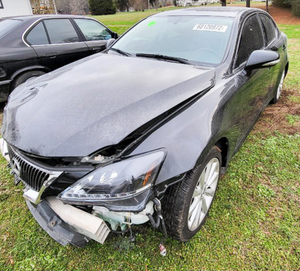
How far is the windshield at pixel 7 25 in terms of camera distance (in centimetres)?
394

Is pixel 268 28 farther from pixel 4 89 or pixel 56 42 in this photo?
pixel 4 89

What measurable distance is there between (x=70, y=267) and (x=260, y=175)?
79.7 inches

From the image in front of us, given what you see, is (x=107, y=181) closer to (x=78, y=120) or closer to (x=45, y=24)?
(x=78, y=120)

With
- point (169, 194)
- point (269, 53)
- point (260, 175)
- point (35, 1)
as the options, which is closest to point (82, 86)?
point (169, 194)

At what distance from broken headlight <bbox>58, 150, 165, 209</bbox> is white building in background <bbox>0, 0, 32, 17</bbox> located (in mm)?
15710

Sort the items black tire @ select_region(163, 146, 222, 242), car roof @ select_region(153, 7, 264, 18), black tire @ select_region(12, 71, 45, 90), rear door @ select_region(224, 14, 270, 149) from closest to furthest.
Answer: black tire @ select_region(163, 146, 222, 242) → rear door @ select_region(224, 14, 270, 149) → car roof @ select_region(153, 7, 264, 18) → black tire @ select_region(12, 71, 45, 90)

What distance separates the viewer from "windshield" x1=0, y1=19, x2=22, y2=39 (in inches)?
155

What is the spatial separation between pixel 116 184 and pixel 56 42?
156 inches

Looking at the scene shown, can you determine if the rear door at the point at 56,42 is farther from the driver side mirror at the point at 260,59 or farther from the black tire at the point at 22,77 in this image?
the driver side mirror at the point at 260,59

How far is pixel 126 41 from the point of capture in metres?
2.95

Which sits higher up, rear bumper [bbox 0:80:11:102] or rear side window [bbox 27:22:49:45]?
rear side window [bbox 27:22:49:45]

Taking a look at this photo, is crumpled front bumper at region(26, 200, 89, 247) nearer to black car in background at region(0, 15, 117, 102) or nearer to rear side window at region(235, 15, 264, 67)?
rear side window at region(235, 15, 264, 67)

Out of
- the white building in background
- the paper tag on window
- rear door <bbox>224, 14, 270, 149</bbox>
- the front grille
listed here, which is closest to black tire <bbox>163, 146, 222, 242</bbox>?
rear door <bbox>224, 14, 270, 149</bbox>

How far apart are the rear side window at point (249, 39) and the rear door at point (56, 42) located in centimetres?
315
